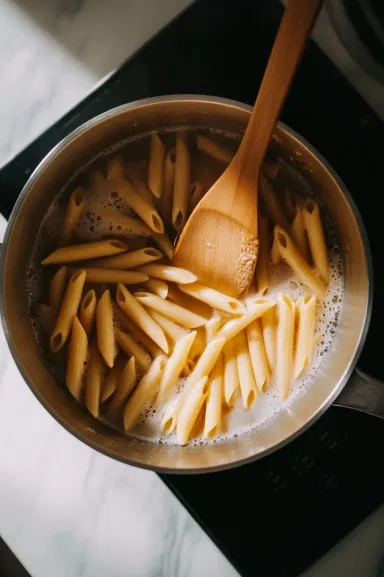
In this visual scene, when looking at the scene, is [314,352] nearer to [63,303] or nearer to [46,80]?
[63,303]

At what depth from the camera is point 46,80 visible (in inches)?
32.4

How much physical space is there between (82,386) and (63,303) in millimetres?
95

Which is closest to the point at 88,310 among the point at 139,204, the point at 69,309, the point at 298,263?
the point at 69,309

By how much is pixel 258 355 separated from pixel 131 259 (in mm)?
175

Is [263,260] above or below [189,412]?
above

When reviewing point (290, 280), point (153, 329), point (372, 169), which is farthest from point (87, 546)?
point (372, 169)

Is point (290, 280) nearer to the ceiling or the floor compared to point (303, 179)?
nearer to the floor

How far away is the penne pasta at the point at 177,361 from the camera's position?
765 mm

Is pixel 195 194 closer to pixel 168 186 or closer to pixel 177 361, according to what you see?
pixel 168 186

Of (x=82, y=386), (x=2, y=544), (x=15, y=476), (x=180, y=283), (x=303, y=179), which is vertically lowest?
(x=2, y=544)

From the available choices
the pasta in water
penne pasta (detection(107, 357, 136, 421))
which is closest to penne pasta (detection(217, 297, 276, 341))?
the pasta in water

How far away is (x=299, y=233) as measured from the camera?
2.58 feet

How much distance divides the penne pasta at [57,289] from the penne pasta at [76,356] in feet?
0.11

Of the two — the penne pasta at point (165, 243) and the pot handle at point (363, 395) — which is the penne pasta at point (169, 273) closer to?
the penne pasta at point (165, 243)
